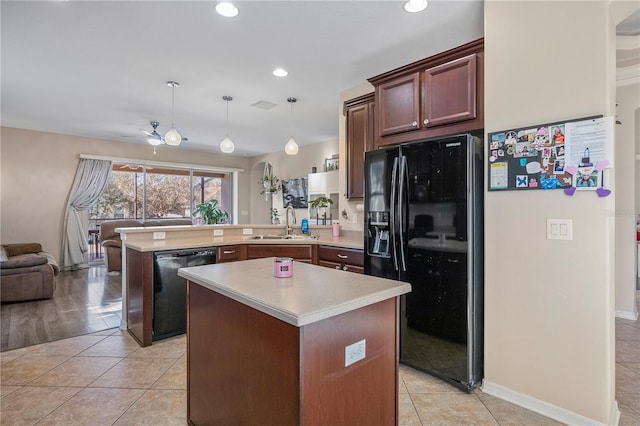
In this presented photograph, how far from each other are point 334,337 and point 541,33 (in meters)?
2.15

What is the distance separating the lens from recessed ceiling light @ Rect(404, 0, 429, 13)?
7.46 feet

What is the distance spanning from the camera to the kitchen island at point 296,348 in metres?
1.17

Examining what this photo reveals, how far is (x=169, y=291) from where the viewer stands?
313cm

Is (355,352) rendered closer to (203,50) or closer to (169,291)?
(169,291)

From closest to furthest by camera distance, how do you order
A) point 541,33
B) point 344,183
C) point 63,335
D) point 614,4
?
point 614,4 < point 541,33 < point 63,335 < point 344,183

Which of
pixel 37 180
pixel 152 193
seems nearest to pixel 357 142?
pixel 152 193

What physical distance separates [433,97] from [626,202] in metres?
2.78

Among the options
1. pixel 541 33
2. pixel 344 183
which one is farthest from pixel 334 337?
pixel 344 183

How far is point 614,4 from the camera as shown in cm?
177

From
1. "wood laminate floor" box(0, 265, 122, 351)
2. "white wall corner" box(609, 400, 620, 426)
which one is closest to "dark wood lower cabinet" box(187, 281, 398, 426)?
"white wall corner" box(609, 400, 620, 426)

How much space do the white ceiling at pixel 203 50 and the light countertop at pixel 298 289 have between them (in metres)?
1.86

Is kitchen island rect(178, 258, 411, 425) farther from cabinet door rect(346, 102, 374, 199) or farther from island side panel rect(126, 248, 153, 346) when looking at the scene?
cabinet door rect(346, 102, 374, 199)

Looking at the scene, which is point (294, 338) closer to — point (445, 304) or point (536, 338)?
point (445, 304)

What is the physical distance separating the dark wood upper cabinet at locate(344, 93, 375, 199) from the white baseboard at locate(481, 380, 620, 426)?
2.12 m
